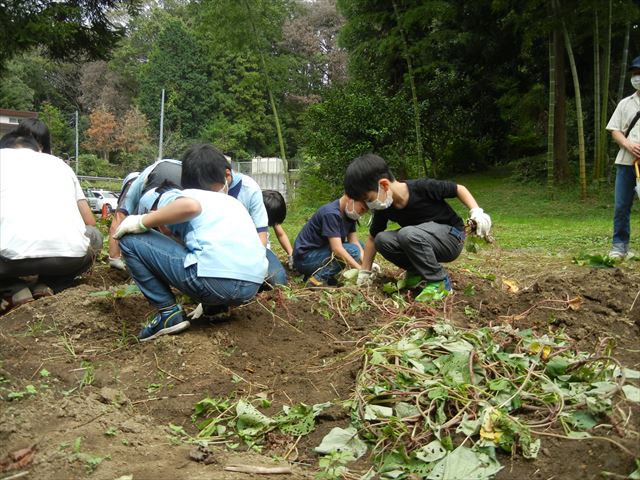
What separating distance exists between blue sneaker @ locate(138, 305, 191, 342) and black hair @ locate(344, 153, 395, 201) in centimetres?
134

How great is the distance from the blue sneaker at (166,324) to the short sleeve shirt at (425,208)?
159 cm

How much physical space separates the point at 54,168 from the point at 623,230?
4162 millimetres

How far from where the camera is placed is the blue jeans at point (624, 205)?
5.27 m

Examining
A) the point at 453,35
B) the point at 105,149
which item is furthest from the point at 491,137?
the point at 105,149

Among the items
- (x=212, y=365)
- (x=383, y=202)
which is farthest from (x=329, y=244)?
(x=212, y=365)

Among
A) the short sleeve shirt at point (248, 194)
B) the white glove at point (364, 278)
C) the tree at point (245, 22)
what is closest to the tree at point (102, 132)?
the tree at point (245, 22)

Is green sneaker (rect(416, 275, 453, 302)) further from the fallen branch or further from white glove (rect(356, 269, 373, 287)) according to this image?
the fallen branch

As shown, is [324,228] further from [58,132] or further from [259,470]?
[58,132]

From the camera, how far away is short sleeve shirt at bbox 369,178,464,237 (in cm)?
423

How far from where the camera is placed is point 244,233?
326cm

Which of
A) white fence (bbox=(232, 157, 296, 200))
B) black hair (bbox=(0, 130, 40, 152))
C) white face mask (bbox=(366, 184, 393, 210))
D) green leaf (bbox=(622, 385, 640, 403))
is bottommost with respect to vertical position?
white fence (bbox=(232, 157, 296, 200))

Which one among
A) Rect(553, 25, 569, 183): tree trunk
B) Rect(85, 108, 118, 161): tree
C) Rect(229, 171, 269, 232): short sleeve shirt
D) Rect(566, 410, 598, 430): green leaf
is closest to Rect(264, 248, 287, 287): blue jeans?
Rect(229, 171, 269, 232): short sleeve shirt

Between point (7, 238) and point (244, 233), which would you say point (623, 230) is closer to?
point (244, 233)

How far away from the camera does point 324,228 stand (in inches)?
190
